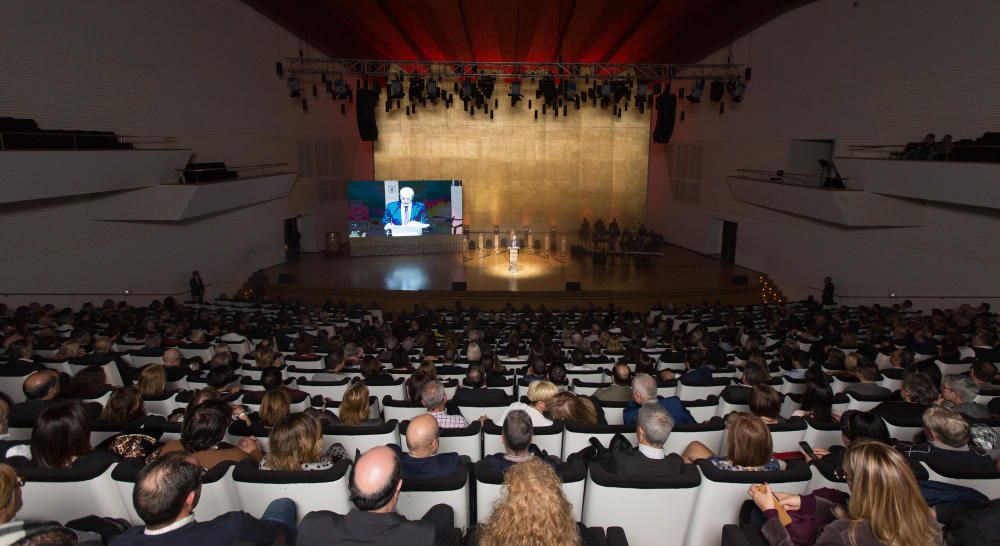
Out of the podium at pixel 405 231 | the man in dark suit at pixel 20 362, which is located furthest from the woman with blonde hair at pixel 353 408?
the podium at pixel 405 231

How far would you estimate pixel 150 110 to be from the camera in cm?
1213

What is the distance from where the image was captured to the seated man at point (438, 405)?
4141 millimetres

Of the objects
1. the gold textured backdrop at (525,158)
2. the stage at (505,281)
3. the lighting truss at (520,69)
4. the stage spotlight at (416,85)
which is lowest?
the stage at (505,281)

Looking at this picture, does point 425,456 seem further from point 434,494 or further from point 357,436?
point 357,436

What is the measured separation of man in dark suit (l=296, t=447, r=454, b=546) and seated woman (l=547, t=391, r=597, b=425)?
1.86 meters

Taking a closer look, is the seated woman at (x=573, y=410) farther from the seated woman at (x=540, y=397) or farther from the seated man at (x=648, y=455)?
the seated man at (x=648, y=455)

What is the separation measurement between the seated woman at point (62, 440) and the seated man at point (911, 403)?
5028mm

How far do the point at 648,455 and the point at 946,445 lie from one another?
1665 millimetres

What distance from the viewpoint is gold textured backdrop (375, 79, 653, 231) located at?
23797 millimetres

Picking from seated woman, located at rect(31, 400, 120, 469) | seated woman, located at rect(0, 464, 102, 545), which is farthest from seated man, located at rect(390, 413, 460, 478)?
seated woman, located at rect(31, 400, 120, 469)

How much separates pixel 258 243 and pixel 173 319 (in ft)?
28.9

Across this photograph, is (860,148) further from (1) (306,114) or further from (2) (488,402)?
(1) (306,114)

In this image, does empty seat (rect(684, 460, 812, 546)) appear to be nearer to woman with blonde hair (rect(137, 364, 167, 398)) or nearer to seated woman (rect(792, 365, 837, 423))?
seated woman (rect(792, 365, 837, 423))

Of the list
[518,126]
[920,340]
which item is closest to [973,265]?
[920,340]
